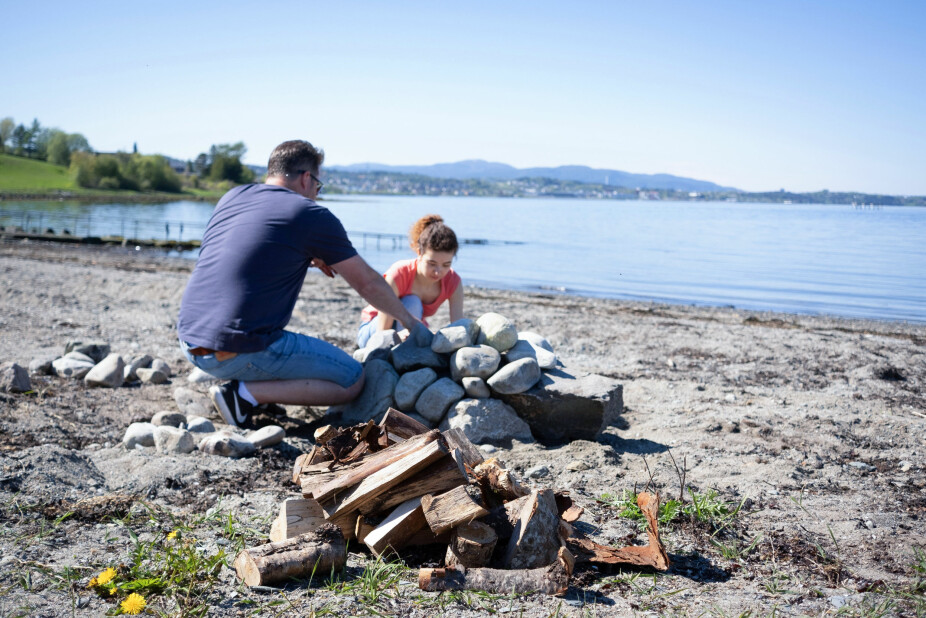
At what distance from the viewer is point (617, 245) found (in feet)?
125

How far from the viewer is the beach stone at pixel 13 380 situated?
5203mm

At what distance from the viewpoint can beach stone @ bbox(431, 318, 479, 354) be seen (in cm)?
500

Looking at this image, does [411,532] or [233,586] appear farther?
[411,532]

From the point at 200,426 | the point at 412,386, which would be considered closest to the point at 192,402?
the point at 200,426

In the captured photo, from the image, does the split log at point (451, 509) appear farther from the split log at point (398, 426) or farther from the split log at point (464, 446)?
the split log at point (398, 426)

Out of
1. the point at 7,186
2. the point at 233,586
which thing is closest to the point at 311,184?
the point at 233,586

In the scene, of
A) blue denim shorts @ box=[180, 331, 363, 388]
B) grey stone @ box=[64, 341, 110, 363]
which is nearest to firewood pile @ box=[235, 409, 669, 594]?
blue denim shorts @ box=[180, 331, 363, 388]

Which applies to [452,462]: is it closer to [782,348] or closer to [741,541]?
[741,541]

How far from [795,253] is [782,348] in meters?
27.0

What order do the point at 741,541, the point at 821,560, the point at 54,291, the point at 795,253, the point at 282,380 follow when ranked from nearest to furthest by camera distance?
the point at 821,560 → the point at 741,541 → the point at 282,380 → the point at 54,291 → the point at 795,253

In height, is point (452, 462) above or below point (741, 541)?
above

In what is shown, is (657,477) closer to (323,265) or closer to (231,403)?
(323,265)

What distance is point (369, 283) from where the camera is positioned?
15.7 feet

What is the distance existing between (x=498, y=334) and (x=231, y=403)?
6.68 ft
